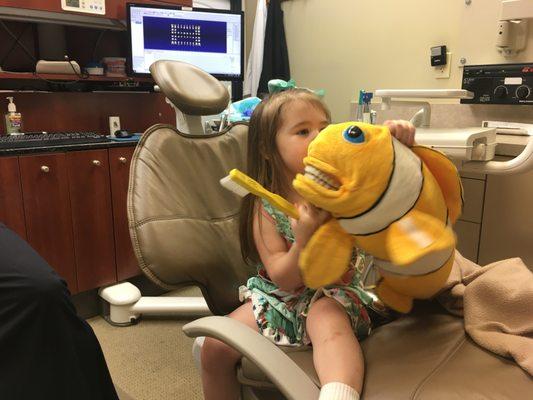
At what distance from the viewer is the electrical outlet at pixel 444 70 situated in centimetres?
244

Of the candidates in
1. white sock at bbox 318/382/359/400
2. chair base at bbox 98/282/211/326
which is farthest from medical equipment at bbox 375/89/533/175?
chair base at bbox 98/282/211/326

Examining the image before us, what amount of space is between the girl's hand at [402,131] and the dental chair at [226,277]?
15.4 inches

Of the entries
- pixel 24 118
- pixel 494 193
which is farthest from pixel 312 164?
pixel 24 118

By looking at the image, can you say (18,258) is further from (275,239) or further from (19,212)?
(19,212)

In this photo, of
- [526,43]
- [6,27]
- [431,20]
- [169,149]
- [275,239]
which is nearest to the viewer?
[275,239]

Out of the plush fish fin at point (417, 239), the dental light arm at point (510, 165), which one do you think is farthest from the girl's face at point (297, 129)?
the dental light arm at point (510, 165)

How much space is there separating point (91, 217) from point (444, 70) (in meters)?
1.94

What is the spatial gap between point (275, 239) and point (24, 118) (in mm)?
1799

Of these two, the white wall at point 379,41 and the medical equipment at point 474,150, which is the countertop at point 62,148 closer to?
the medical equipment at point 474,150

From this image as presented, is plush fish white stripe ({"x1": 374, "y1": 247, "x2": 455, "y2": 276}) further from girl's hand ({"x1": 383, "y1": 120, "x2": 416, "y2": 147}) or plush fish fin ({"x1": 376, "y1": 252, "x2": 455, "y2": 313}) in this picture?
girl's hand ({"x1": 383, "y1": 120, "x2": 416, "y2": 147})

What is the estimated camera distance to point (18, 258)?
1077mm

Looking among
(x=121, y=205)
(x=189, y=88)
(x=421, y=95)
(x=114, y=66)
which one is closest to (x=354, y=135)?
(x=189, y=88)

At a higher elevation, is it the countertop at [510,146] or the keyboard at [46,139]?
the countertop at [510,146]

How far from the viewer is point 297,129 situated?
104 centimetres
